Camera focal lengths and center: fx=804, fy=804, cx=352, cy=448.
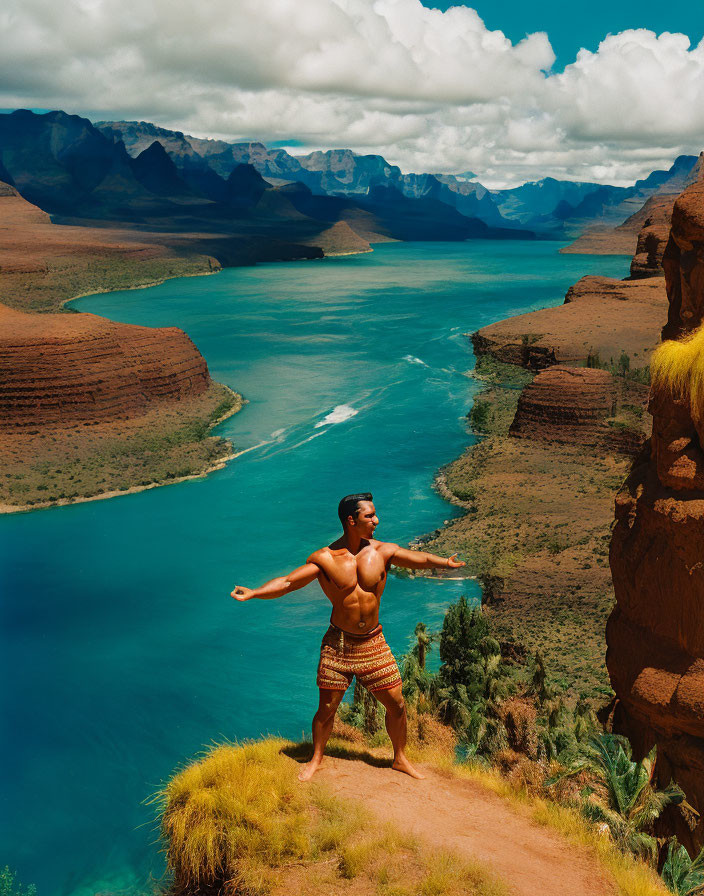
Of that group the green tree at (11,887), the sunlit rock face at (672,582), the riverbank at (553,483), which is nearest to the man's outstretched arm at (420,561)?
the sunlit rock face at (672,582)

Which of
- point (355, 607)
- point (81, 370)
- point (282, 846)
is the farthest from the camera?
point (81, 370)

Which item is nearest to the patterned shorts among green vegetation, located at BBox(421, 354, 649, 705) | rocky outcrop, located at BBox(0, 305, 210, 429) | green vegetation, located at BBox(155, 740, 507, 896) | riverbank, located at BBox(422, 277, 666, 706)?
green vegetation, located at BBox(155, 740, 507, 896)

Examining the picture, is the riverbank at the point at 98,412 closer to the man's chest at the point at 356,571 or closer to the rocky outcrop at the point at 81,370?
the rocky outcrop at the point at 81,370

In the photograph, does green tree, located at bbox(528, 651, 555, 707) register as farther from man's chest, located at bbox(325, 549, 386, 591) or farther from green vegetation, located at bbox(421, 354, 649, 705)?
man's chest, located at bbox(325, 549, 386, 591)

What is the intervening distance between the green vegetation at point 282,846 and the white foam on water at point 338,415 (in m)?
63.0

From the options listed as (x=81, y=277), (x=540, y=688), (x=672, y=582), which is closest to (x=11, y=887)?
(x=540, y=688)

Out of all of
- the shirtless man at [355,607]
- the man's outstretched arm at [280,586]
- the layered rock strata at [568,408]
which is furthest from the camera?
the layered rock strata at [568,408]

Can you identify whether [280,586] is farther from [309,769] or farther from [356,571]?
[309,769]

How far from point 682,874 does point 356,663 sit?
16.2ft

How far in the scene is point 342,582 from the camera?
11.1 m

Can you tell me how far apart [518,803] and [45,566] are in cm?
4164

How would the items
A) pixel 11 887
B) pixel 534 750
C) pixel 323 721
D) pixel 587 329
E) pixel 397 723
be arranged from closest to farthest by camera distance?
pixel 323 721, pixel 397 723, pixel 534 750, pixel 11 887, pixel 587 329

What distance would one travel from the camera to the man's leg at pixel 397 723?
1155 cm

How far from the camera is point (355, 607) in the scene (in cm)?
1120
